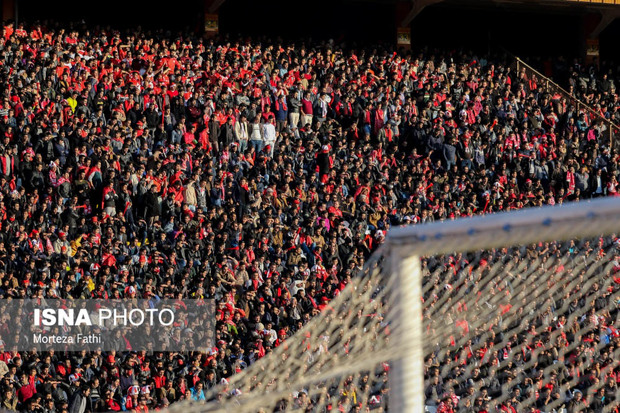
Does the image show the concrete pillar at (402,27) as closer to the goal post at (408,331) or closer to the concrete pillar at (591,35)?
the concrete pillar at (591,35)

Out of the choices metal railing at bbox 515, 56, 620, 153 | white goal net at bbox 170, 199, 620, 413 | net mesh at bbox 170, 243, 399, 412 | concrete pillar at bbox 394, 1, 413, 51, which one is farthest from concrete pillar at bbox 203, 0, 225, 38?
net mesh at bbox 170, 243, 399, 412

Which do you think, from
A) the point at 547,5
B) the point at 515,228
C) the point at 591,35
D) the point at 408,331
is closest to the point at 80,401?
the point at 408,331

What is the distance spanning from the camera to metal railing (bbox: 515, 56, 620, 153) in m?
28.4

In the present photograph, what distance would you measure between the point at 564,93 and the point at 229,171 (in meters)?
10.5

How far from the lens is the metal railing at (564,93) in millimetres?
28359

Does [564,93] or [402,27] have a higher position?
[402,27]

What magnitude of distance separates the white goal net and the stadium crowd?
148cm

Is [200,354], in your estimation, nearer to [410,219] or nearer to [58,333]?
[58,333]

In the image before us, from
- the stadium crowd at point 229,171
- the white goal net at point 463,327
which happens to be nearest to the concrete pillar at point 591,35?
the stadium crowd at point 229,171

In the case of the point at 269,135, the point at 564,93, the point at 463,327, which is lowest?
the point at 463,327

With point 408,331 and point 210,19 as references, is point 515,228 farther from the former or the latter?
point 210,19

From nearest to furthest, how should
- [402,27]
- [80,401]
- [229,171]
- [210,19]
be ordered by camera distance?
[80,401] → [229,171] → [210,19] → [402,27]

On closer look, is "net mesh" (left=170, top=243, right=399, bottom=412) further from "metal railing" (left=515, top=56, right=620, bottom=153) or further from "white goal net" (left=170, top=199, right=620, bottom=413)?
"metal railing" (left=515, top=56, right=620, bottom=153)

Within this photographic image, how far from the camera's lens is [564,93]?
1161 inches
